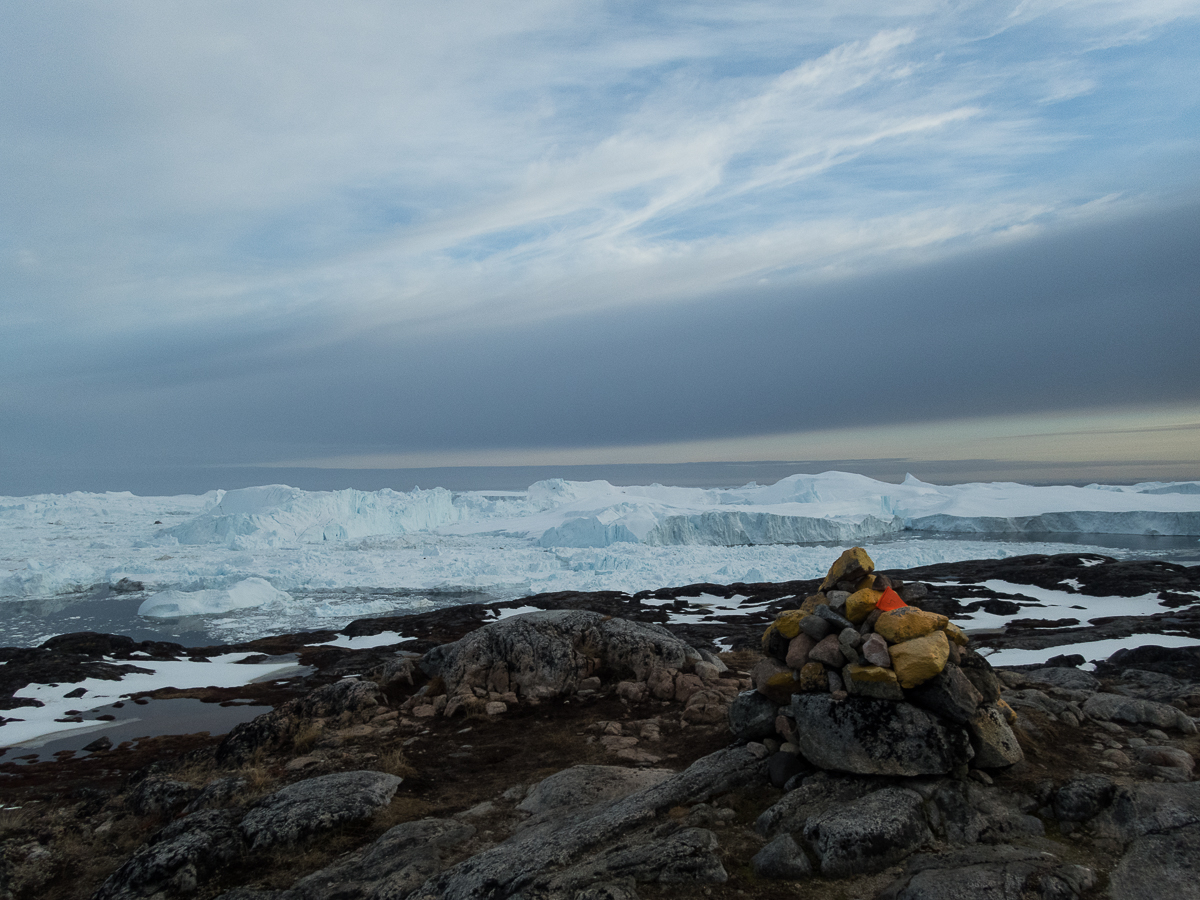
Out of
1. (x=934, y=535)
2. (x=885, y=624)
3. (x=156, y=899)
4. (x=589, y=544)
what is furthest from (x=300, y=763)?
(x=934, y=535)

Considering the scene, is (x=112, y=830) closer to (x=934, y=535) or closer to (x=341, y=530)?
(x=341, y=530)

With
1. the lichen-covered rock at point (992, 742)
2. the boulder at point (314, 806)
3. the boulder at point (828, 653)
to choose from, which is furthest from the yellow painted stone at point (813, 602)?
the boulder at point (314, 806)

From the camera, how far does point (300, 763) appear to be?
9523 mm

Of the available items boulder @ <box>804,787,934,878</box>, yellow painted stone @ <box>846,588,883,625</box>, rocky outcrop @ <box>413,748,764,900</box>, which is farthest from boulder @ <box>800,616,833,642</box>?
boulder @ <box>804,787,934,878</box>

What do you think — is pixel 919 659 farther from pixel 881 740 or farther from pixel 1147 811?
pixel 1147 811

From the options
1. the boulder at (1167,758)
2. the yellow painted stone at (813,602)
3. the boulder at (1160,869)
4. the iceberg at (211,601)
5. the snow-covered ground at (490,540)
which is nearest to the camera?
the boulder at (1160,869)

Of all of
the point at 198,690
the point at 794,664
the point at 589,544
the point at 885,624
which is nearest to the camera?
the point at 885,624

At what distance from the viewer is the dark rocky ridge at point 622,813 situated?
5137 millimetres

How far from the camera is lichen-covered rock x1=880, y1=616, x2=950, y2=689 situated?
6094 mm

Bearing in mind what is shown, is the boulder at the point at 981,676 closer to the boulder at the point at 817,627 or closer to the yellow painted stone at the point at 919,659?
the yellow painted stone at the point at 919,659

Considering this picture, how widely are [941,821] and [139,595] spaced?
5766cm

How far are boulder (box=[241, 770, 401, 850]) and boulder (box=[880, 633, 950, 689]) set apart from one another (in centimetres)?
604

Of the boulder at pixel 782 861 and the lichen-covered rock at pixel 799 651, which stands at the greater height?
the lichen-covered rock at pixel 799 651

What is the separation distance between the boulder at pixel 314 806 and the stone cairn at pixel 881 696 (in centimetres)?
439
